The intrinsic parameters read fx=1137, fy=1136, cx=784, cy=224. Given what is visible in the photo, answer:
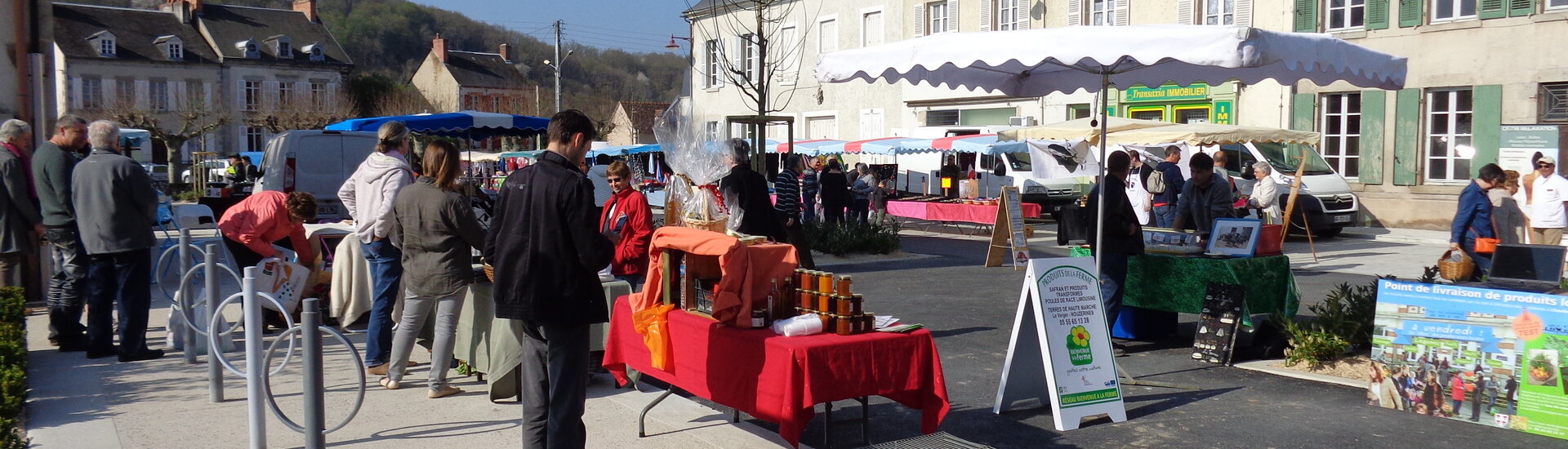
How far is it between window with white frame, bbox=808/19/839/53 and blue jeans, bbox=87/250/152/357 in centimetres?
2638

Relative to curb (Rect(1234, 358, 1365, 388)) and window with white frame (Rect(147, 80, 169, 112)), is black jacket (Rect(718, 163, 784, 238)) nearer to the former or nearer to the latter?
curb (Rect(1234, 358, 1365, 388))

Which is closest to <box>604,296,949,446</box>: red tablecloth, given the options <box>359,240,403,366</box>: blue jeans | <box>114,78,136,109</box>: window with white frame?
<box>359,240,403,366</box>: blue jeans

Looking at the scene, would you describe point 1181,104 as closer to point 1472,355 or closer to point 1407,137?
point 1407,137

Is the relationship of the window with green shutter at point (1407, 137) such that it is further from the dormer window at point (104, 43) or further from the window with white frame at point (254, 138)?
the dormer window at point (104, 43)

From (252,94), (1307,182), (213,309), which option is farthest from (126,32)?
(213,309)

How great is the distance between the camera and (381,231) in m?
6.56

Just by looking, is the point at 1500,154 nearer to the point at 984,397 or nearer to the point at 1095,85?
the point at 1095,85

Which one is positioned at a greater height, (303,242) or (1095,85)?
(1095,85)

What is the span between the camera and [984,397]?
6523mm

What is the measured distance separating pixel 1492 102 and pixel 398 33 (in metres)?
92.7

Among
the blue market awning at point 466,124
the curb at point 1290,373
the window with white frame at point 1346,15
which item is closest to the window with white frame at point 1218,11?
the window with white frame at point 1346,15

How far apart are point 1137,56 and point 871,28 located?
85.1 feet

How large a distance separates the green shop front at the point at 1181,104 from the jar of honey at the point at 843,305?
19263 millimetres

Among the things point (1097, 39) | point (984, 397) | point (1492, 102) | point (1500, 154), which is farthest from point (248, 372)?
point (1492, 102)
